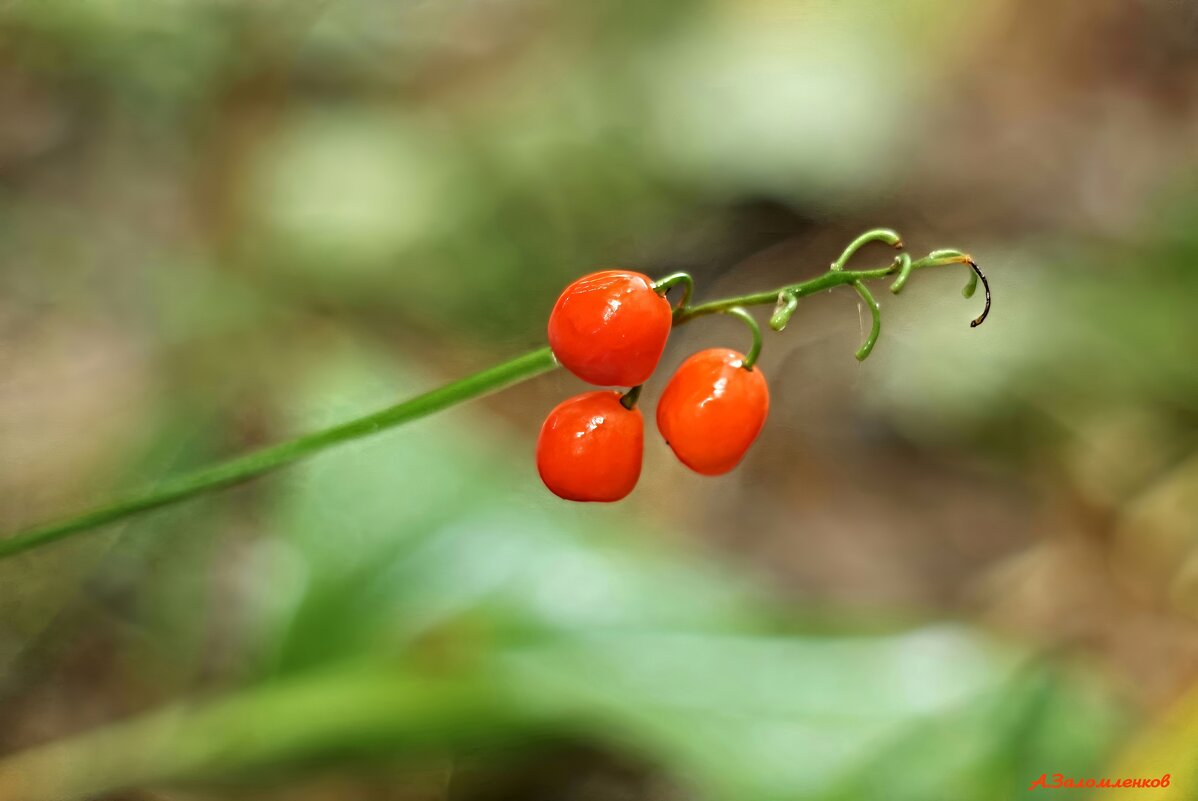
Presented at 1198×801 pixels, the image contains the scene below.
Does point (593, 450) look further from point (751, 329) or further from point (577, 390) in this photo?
point (577, 390)

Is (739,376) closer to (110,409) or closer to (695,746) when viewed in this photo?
(695,746)

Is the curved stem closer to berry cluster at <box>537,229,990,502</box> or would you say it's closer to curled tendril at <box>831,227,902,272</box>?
berry cluster at <box>537,229,990,502</box>

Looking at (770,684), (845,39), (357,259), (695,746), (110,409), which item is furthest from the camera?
(845,39)

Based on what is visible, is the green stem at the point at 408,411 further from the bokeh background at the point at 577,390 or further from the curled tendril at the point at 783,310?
the bokeh background at the point at 577,390

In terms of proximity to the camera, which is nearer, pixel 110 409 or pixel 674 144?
pixel 110 409

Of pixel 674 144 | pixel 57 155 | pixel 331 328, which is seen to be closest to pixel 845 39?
pixel 674 144

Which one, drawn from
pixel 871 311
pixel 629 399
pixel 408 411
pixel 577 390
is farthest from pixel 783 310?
pixel 577 390
